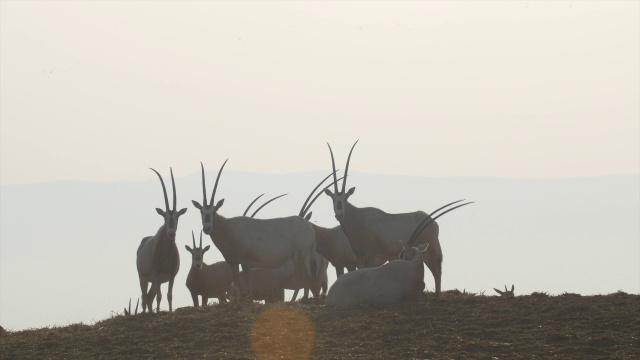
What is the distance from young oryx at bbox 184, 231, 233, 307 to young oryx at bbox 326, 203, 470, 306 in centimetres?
758

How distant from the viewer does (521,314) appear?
19703 mm

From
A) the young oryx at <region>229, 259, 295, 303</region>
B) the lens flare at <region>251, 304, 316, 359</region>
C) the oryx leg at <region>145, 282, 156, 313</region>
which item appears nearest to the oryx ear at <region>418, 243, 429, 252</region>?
the lens flare at <region>251, 304, 316, 359</region>

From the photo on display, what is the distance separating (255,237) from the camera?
85.0 feet

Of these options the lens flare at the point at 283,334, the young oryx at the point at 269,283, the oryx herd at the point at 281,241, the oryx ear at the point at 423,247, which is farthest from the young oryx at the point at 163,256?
the oryx ear at the point at 423,247

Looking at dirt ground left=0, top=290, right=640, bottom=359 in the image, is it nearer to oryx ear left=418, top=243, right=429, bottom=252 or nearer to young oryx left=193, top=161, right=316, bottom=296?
oryx ear left=418, top=243, right=429, bottom=252

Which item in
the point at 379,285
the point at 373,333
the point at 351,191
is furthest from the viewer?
the point at 351,191

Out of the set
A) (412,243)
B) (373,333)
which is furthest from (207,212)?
(373,333)

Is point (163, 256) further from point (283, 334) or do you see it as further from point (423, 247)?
point (283, 334)

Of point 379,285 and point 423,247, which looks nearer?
point 379,285

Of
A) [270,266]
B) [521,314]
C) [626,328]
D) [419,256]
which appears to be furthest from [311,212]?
[626,328]

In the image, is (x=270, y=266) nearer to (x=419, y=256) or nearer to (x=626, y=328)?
(x=419, y=256)

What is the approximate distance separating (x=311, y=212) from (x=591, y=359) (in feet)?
50.2

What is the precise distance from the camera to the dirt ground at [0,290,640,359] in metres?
17.0

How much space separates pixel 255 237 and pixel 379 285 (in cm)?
467
